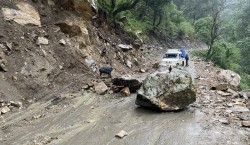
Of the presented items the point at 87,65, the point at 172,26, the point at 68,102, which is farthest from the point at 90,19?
the point at 172,26

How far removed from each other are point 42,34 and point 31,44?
1.30m

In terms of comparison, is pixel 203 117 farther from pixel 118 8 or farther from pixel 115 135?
pixel 118 8

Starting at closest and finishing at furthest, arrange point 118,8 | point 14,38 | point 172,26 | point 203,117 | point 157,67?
1. point 203,117
2. point 14,38
3. point 157,67
4. point 118,8
5. point 172,26

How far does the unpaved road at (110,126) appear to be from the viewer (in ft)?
29.4

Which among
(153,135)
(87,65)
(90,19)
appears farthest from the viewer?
(90,19)

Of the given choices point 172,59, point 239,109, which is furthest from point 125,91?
point 172,59

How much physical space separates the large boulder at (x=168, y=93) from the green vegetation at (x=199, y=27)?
507 inches

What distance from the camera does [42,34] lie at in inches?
627

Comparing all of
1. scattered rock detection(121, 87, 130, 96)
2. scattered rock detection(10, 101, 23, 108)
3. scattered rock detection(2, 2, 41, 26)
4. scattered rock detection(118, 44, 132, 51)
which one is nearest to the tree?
scattered rock detection(118, 44, 132, 51)

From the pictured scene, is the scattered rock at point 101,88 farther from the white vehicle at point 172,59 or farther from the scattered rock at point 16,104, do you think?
the white vehicle at point 172,59

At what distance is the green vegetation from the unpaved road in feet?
43.9

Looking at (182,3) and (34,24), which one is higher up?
(182,3)

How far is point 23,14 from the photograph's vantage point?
1558 cm

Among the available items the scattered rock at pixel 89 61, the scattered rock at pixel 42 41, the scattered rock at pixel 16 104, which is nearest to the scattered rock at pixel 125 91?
the scattered rock at pixel 89 61
